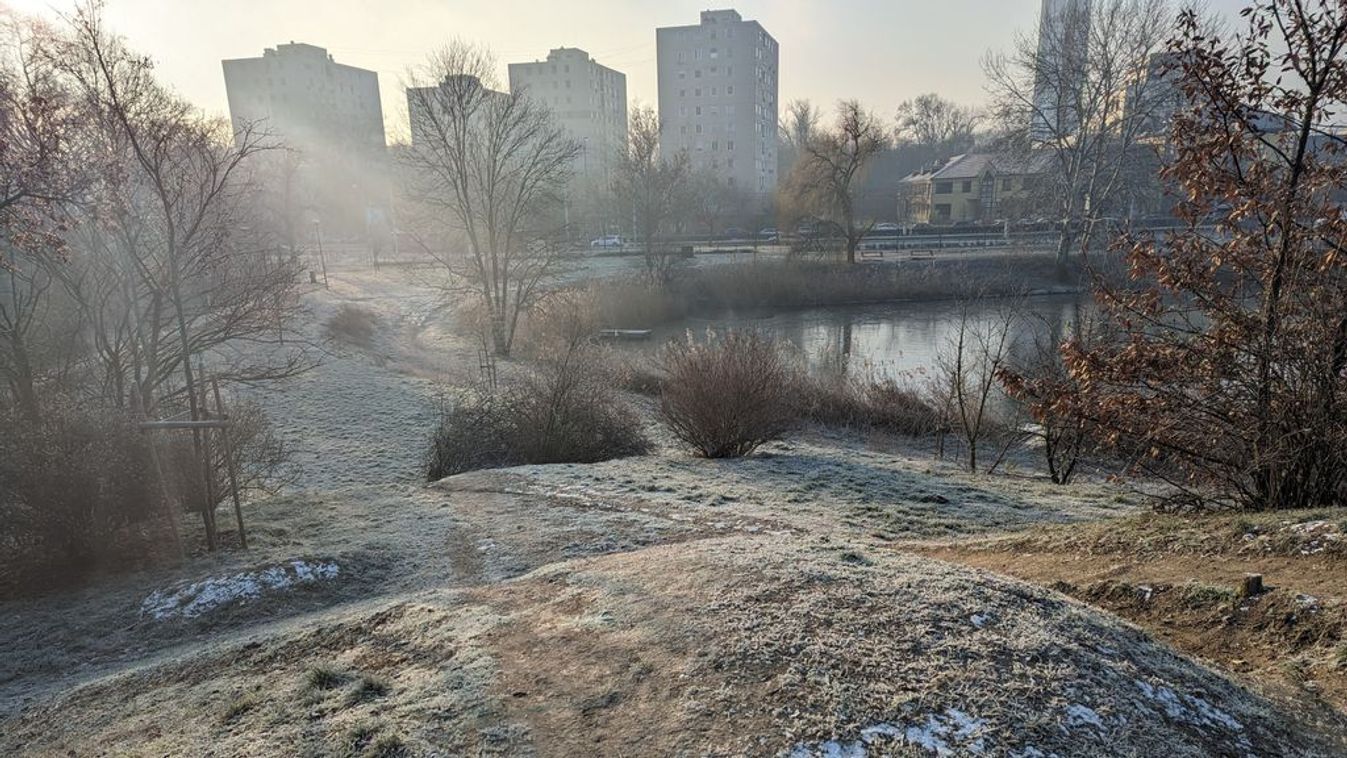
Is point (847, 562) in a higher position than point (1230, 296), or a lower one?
lower

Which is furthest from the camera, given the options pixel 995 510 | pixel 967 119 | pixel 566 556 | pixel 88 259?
pixel 967 119

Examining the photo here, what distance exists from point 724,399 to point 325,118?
9741 cm

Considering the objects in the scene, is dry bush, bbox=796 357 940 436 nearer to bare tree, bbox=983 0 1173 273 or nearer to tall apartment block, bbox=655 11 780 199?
bare tree, bbox=983 0 1173 273

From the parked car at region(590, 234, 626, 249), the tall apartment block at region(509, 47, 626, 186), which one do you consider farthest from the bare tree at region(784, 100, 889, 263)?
the tall apartment block at region(509, 47, 626, 186)

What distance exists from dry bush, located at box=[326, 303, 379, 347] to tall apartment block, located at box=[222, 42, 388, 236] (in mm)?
29680

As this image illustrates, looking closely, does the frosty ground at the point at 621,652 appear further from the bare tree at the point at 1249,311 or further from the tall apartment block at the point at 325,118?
the tall apartment block at the point at 325,118

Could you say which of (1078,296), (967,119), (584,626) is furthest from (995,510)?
(967,119)

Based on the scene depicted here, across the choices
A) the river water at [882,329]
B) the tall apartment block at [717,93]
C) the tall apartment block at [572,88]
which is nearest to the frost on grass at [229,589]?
the river water at [882,329]

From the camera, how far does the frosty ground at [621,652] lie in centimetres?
289

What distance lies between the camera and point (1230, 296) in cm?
608

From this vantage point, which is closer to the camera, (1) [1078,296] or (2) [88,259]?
(2) [88,259]

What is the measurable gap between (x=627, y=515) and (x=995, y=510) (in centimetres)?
383

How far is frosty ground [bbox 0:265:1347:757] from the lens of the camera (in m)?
2.89

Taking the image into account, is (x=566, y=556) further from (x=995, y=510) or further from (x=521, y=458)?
(x=521, y=458)
